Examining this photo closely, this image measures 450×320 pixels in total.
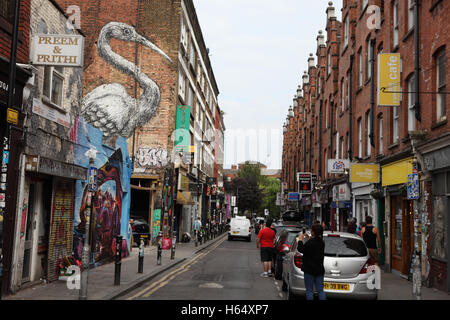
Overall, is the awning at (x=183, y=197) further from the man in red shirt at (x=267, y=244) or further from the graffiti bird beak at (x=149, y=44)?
the man in red shirt at (x=267, y=244)

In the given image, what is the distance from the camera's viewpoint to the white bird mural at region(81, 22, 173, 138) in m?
30.1

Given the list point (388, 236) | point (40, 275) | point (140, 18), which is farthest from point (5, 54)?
point (140, 18)

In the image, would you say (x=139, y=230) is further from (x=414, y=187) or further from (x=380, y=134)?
(x=414, y=187)

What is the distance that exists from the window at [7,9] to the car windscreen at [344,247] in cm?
876

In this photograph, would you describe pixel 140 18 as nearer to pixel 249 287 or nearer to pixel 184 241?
pixel 184 241

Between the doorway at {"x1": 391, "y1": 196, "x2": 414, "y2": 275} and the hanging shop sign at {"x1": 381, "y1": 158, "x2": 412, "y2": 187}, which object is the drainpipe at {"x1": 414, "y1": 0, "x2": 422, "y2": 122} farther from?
the doorway at {"x1": 391, "y1": 196, "x2": 414, "y2": 275}

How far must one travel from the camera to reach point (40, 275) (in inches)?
500

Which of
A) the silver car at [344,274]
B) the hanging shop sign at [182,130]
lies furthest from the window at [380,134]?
the hanging shop sign at [182,130]

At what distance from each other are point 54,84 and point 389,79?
459 inches

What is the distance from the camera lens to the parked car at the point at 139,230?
27.5 meters

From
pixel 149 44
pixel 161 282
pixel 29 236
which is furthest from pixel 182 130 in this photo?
pixel 29 236

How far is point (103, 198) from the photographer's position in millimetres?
17391

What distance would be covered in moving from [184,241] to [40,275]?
22668 mm

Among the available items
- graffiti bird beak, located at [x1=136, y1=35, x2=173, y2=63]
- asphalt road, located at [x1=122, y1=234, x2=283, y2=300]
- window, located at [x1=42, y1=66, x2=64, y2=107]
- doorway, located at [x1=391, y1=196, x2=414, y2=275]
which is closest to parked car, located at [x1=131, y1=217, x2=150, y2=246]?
asphalt road, located at [x1=122, y1=234, x2=283, y2=300]
